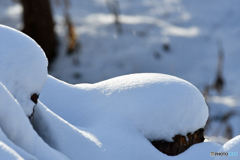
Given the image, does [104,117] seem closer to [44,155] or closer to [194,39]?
[44,155]

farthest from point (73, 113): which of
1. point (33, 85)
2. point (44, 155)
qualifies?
point (44, 155)

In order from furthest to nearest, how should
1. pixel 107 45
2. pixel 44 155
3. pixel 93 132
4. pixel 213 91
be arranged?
pixel 107 45 → pixel 213 91 → pixel 93 132 → pixel 44 155

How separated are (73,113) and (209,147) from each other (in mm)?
804

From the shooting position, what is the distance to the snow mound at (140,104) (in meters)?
2.17

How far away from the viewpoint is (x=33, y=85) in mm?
1727

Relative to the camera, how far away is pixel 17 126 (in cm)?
148

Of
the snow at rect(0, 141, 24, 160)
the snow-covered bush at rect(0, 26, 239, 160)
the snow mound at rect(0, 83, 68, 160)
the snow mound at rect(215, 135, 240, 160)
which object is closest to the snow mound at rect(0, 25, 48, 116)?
the snow-covered bush at rect(0, 26, 239, 160)

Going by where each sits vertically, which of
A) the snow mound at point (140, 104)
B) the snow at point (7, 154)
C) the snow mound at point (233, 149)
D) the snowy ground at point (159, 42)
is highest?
the snow at point (7, 154)

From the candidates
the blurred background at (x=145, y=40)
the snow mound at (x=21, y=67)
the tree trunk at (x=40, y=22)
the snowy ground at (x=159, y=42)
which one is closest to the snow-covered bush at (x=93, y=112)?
the snow mound at (x=21, y=67)

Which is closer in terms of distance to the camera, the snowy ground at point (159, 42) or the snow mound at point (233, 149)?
the snow mound at point (233, 149)

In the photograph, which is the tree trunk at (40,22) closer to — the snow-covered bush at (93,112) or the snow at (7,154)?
the snow-covered bush at (93,112)

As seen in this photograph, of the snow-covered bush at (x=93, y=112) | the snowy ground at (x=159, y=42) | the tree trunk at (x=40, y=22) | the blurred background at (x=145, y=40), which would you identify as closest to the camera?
the snow-covered bush at (x=93, y=112)

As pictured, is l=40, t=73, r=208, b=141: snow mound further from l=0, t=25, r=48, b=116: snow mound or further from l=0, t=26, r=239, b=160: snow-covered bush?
l=0, t=25, r=48, b=116: snow mound

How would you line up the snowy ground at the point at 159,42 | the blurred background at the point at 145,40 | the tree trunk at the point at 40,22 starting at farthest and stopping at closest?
the snowy ground at the point at 159,42, the blurred background at the point at 145,40, the tree trunk at the point at 40,22
